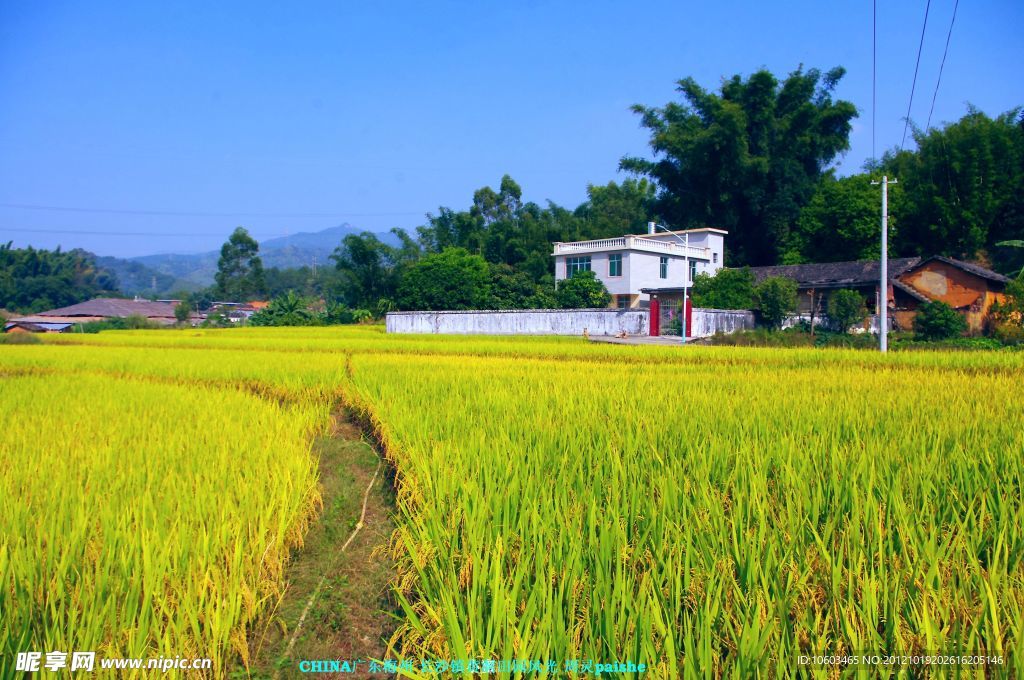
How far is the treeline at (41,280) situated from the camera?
205 ft

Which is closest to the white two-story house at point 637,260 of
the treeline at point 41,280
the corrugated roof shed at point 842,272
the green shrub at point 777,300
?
the corrugated roof shed at point 842,272

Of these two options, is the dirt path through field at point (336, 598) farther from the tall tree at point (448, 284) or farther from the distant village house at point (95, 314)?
the distant village house at point (95, 314)

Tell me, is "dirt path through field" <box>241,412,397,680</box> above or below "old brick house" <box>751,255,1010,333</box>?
below

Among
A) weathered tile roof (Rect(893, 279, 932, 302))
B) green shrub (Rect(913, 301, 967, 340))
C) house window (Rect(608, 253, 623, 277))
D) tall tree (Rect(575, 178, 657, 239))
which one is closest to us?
green shrub (Rect(913, 301, 967, 340))

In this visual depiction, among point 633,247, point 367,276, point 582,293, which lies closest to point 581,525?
point 582,293

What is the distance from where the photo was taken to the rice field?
182 cm

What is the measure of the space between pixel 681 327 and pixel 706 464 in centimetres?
2225

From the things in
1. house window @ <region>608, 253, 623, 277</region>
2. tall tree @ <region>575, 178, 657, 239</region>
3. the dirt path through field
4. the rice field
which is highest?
tall tree @ <region>575, 178, 657, 239</region>

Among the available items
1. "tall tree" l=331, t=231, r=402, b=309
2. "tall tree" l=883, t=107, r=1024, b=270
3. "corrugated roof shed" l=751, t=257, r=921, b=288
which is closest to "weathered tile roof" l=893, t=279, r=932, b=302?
"corrugated roof shed" l=751, t=257, r=921, b=288

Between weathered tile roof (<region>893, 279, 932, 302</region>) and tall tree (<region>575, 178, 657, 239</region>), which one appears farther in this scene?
tall tree (<region>575, 178, 657, 239</region>)

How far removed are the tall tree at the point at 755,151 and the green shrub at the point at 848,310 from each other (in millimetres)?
17622

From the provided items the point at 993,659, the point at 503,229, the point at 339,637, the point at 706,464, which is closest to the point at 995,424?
the point at 706,464

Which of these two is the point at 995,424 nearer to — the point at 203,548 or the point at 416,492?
the point at 416,492

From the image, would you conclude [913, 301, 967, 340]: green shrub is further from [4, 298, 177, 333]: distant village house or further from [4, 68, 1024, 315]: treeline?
[4, 298, 177, 333]: distant village house
